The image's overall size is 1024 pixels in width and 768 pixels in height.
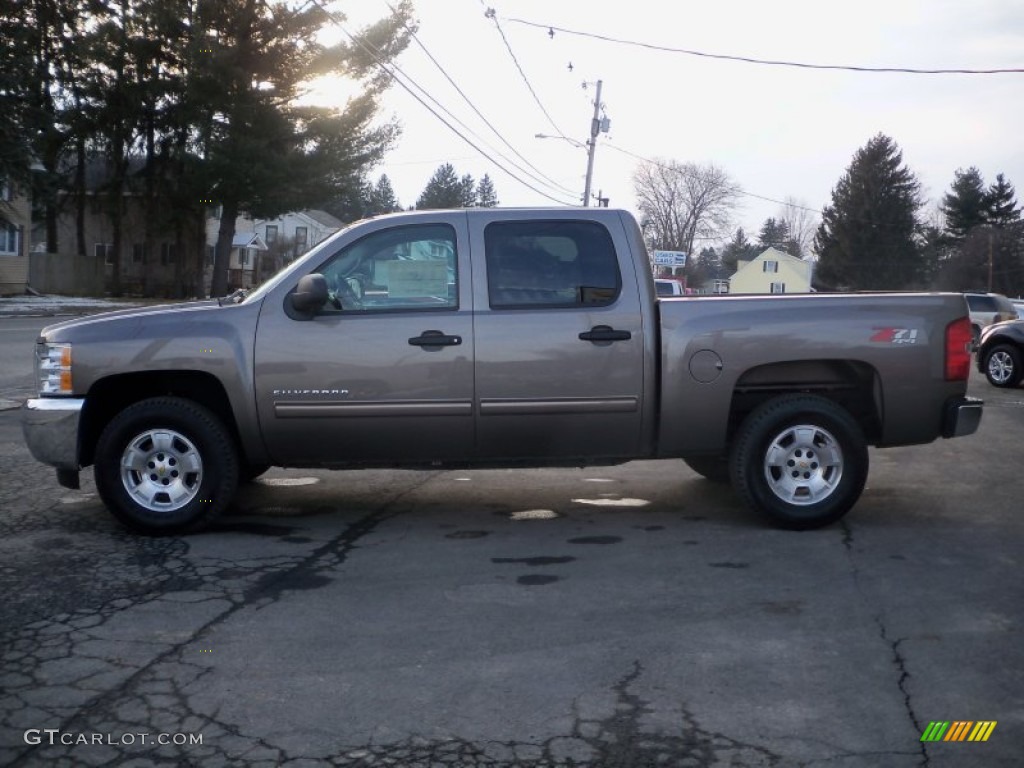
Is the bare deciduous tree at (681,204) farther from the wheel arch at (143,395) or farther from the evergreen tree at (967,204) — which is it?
the wheel arch at (143,395)

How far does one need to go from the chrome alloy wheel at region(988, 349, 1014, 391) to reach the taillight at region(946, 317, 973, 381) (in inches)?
459

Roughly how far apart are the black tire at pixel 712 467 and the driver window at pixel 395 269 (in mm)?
2565

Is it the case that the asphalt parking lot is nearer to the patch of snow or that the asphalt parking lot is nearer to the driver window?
the driver window

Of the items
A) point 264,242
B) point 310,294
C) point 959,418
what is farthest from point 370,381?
point 264,242

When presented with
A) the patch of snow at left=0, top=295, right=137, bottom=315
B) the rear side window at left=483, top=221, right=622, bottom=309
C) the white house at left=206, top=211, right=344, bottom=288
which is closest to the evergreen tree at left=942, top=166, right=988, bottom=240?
the white house at left=206, top=211, right=344, bottom=288

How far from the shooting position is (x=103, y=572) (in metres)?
5.80

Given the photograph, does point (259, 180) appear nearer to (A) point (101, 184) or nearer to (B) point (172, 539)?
(A) point (101, 184)

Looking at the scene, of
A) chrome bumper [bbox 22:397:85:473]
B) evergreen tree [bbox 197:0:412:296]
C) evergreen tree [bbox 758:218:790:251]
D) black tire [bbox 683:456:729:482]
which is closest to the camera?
chrome bumper [bbox 22:397:85:473]

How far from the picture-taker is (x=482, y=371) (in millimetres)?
6570

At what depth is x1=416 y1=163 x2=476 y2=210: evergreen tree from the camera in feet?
301

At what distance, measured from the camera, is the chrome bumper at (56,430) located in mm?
6555

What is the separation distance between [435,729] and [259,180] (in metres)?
38.1

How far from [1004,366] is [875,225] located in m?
61.5

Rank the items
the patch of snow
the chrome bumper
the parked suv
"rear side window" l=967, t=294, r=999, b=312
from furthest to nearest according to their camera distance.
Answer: the patch of snow
"rear side window" l=967, t=294, r=999, b=312
the parked suv
the chrome bumper
